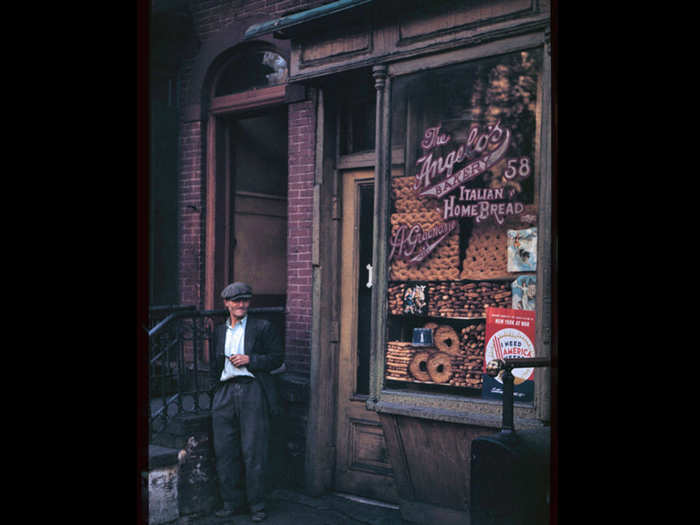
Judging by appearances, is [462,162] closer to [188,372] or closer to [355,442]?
[355,442]

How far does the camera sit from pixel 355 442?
5.93 metres

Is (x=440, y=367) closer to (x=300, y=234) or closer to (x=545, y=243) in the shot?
(x=545, y=243)

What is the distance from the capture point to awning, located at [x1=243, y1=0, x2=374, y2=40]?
5169 mm

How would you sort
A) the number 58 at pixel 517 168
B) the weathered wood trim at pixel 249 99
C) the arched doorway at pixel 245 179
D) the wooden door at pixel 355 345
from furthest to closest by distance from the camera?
the arched doorway at pixel 245 179, the weathered wood trim at pixel 249 99, the wooden door at pixel 355 345, the number 58 at pixel 517 168

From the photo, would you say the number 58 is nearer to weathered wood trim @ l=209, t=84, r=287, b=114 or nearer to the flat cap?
the flat cap

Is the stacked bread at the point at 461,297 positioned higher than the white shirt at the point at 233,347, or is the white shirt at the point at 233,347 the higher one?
the stacked bread at the point at 461,297

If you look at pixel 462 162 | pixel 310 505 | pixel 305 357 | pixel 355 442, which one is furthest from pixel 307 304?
pixel 462 162

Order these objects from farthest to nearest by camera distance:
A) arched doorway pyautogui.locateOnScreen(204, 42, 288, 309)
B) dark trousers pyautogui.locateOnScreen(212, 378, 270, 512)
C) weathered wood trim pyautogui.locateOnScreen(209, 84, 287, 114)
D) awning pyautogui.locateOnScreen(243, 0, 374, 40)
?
arched doorway pyautogui.locateOnScreen(204, 42, 288, 309) → weathered wood trim pyautogui.locateOnScreen(209, 84, 287, 114) → dark trousers pyautogui.locateOnScreen(212, 378, 270, 512) → awning pyautogui.locateOnScreen(243, 0, 374, 40)

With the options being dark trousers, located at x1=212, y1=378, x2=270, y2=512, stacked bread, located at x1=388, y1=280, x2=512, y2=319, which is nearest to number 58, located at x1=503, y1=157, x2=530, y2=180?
stacked bread, located at x1=388, y1=280, x2=512, y2=319

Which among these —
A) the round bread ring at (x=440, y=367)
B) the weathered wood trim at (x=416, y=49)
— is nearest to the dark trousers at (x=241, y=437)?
the round bread ring at (x=440, y=367)

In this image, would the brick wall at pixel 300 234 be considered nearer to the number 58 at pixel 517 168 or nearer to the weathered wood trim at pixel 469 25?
the weathered wood trim at pixel 469 25

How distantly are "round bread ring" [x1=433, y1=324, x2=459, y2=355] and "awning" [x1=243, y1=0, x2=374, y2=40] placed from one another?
100 inches

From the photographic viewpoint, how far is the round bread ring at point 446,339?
479 centimetres

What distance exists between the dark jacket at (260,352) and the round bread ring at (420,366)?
1245mm
